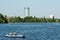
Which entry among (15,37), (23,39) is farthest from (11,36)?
(23,39)

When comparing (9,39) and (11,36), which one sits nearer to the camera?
(9,39)

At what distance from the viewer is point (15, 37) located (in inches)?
2365

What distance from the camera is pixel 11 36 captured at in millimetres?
61219

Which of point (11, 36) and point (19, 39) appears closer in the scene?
point (19, 39)

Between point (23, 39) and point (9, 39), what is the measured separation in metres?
2.99

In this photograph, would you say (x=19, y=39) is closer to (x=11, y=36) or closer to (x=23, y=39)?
(x=23, y=39)

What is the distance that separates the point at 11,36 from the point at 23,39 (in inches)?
208

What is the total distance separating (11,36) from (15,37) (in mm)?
1507

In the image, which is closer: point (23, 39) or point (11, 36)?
point (23, 39)

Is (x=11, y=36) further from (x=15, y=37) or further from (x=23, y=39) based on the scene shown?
(x=23, y=39)

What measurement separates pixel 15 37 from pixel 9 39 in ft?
9.76

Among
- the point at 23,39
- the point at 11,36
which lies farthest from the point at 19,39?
the point at 11,36

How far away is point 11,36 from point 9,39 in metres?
3.93
